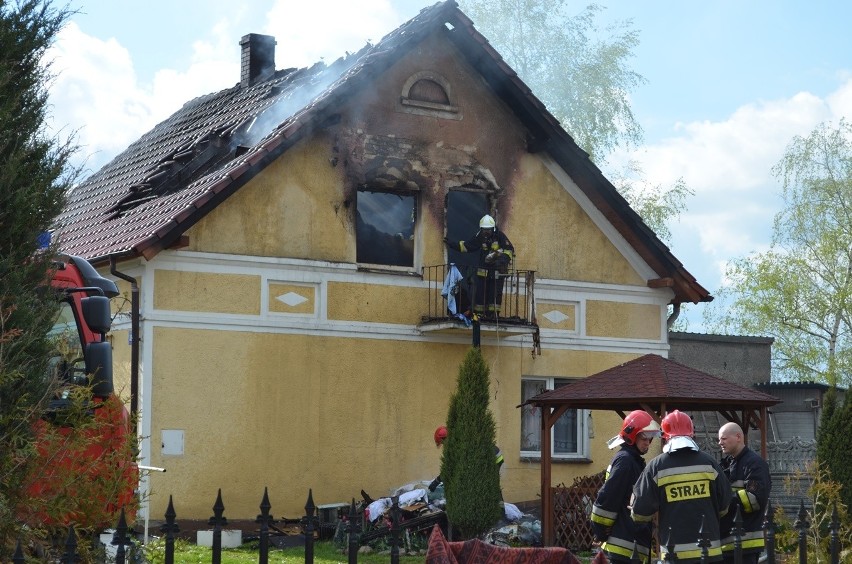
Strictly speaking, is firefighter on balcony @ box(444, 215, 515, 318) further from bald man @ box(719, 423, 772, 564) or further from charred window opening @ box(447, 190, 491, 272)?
bald man @ box(719, 423, 772, 564)

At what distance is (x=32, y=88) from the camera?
26.4 feet

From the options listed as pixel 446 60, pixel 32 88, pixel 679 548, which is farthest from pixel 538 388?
pixel 32 88

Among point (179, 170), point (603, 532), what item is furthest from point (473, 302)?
point (603, 532)

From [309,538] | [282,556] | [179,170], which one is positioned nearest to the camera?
[309,538]

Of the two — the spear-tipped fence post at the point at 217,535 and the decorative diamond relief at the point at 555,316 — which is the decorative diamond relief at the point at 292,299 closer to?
the decorative diamond relief at the point at 555,316

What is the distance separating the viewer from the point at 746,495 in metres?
10.3

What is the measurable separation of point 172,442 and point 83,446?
11060 mm

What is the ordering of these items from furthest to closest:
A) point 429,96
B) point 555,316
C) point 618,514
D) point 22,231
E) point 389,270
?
point 555,316, point 429,96, point 389,270, point 618,514, point 22,231

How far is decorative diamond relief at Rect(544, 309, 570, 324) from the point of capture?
22281 millimetres

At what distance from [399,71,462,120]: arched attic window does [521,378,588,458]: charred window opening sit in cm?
461

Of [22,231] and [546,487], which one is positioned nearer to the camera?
[22,231]

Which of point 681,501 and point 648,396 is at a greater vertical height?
point 648,396

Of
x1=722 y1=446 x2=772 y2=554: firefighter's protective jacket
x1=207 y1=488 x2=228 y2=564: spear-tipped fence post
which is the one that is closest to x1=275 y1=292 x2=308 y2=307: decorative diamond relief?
x1=722 y1=446 x2=772 y2=554: firefighter's protective jacket

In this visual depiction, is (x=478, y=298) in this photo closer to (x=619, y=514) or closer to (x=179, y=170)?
(x=179, y=170)
